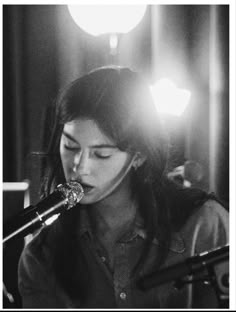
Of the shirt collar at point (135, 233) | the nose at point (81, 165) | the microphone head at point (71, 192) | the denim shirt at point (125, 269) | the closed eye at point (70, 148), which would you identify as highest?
the closed eye at point (70, 148)

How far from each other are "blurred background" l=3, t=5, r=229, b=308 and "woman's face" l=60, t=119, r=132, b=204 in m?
0.64

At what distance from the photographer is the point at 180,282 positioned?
72 centimetres

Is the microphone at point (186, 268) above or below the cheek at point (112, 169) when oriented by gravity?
below

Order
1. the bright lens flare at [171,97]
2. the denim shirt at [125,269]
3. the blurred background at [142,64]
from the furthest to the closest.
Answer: the bright lens flare at [171,97]
the blurred background at [142,64]
the denim shirt at [125,269]

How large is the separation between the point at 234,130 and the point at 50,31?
988 mm

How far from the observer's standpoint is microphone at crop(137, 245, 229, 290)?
69 centimetres

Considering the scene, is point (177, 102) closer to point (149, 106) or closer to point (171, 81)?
point (171, 81)

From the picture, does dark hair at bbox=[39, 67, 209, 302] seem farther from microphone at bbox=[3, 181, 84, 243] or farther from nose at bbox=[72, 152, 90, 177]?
microphone at bbox=[3, 181, 84, 243]

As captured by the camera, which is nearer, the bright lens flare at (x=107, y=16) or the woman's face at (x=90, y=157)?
the woman's face at (x=90, y=157)

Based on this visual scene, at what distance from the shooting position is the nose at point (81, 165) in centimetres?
96

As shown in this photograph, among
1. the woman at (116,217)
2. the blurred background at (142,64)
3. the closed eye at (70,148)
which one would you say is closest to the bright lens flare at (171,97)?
the blurred background at (142,64)

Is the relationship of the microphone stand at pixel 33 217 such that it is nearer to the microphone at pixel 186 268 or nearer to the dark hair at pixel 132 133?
the microphone at pixel 186 268

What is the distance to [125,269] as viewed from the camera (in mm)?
1071

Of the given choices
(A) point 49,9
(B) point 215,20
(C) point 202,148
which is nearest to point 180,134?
(C) point 202,148
